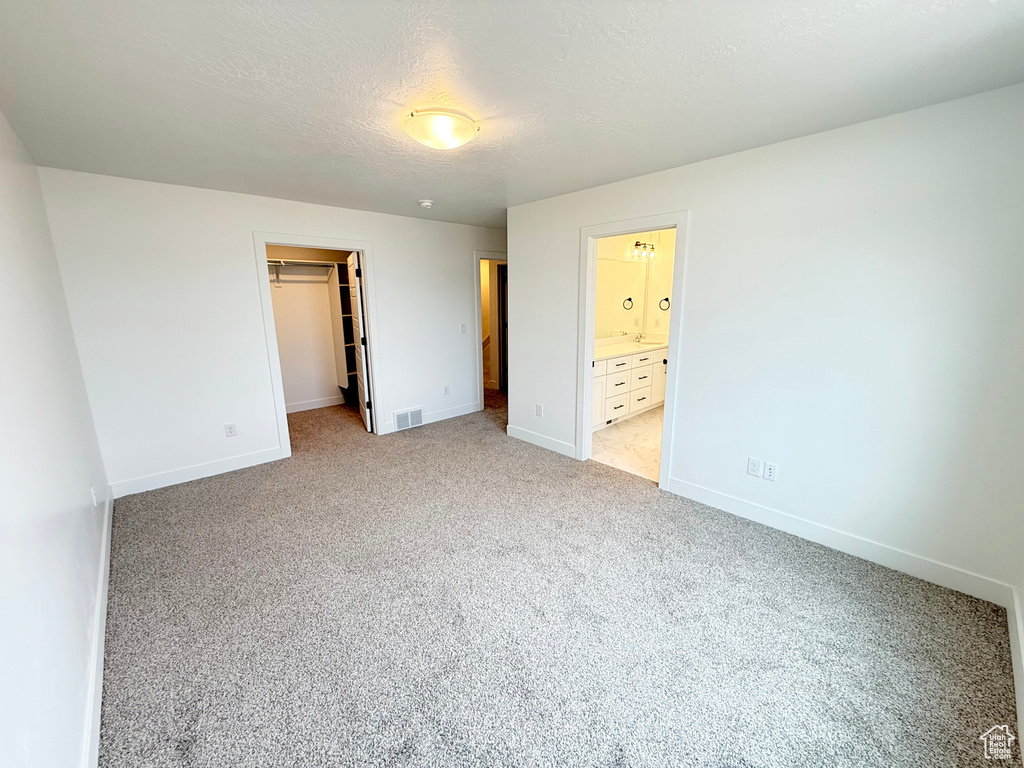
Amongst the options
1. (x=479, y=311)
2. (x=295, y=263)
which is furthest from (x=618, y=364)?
(x=295, y=263)

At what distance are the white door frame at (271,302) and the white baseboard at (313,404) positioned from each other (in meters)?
1.66

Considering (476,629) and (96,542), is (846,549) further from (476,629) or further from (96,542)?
(96,542)

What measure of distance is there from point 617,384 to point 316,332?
13.2ft

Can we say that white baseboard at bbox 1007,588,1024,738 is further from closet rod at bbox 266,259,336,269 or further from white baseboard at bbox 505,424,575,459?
closet rod at bbox 266,259,336,269

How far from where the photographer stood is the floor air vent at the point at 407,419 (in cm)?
452

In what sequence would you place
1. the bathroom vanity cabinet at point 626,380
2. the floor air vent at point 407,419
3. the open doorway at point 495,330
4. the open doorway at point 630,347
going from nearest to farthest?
the open doorway at point 630,347 → the bathroom vanity cabinet at point 626,380 → the floor air vent at point 407,419 → the open doorway at point 495,330

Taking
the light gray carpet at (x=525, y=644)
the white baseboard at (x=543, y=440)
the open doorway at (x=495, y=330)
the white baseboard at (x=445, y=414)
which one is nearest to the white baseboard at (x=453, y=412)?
the white baseboard at (x=445, y=414)

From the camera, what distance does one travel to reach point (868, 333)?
2.12 m

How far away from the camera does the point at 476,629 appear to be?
1.83 m

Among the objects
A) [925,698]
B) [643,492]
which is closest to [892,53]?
[925,698]

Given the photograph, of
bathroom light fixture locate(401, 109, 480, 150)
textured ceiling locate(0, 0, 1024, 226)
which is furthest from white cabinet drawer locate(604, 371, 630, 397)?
bathroom light fixture locate(401, 109, 480, 150)

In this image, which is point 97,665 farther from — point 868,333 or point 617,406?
point 617,406

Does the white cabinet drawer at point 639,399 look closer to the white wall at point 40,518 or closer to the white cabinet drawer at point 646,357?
the white cabinet drawer at point 646,357

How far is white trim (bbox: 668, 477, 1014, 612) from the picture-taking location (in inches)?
77.1
